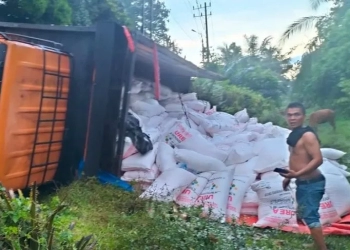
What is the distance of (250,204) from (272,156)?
65 centimetres

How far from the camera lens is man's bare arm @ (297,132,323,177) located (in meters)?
3.28

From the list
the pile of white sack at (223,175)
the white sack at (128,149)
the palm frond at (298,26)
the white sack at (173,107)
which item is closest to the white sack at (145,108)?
the pile of white sack at (223,175)

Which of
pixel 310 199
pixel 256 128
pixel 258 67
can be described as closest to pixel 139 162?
pixel 310 199

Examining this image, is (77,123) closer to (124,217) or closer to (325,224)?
(124,217)

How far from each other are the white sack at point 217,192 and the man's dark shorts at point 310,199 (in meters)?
0.83

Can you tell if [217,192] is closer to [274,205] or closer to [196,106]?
[274,205]

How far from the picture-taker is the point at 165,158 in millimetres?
4707

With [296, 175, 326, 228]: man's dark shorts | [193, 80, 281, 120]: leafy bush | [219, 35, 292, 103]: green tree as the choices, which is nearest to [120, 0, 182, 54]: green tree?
[193, 80, 281, 120]: leafy bush

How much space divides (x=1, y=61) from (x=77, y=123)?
1176mm

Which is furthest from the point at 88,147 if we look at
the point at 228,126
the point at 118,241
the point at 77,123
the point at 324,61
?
the point at 324,61

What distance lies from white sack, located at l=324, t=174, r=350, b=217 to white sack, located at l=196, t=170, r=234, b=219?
0.95 m

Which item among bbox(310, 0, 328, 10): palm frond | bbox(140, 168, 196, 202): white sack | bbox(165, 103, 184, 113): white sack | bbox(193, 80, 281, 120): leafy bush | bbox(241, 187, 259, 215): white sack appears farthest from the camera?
bbox(310, 0, 328, 10): palm frond

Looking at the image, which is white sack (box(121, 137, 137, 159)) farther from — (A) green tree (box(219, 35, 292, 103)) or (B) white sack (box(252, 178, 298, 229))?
(A) green tree (box(219, 35, 292, 103))

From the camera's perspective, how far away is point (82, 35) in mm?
4590
